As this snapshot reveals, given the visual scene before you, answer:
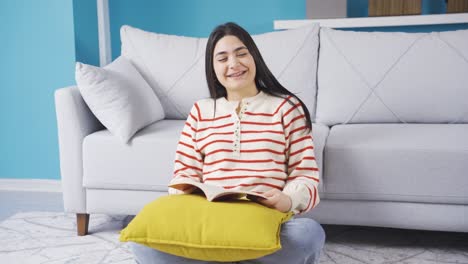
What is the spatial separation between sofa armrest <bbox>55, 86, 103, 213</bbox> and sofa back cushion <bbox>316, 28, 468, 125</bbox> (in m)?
0.97

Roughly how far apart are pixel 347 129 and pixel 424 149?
375mm

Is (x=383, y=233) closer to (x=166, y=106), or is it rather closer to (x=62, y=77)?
(x=166, y=106)

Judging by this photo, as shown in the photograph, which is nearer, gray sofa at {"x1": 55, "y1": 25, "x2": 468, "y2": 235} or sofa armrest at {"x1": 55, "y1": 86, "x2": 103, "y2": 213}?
gray sofa at {"x1": 55, "y1": 25, "x2": 468, "y2": 235}

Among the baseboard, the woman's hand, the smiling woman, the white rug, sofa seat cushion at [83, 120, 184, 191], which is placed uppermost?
the smiling woman

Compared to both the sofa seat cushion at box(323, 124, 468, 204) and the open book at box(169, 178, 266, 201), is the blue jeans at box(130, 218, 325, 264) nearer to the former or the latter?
the open book at box(169, 178, 266, 201)

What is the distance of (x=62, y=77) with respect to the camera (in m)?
2.97

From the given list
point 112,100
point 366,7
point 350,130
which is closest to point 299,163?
point 350,130

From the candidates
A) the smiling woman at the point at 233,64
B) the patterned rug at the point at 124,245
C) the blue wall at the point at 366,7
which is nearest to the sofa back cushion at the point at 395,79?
the patterned rug at the point at 124,245

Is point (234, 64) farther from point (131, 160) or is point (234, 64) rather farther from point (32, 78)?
point (32, 78)

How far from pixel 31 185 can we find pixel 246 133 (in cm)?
185

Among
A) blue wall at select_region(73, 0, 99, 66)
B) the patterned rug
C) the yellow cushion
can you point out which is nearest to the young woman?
the yellow cushion

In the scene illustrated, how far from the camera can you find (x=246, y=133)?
5.27ft

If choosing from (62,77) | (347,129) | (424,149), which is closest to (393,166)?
(424,149)

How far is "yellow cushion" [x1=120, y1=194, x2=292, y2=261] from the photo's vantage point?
1270 mm
